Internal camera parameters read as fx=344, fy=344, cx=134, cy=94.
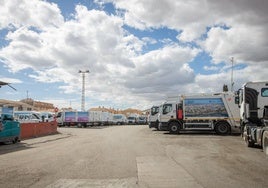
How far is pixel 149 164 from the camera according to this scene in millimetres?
11773

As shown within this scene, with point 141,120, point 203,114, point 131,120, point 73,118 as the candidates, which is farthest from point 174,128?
point 131,120

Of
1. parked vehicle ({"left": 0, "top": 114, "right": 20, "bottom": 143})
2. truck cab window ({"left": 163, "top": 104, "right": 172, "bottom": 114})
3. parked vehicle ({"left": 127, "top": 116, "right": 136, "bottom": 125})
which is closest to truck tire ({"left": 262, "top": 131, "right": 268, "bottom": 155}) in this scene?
parked vehicle ({"left": 0, "top": 114, "right": 20, "bottom": 143})

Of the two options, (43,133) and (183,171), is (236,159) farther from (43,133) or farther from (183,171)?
(43,133)

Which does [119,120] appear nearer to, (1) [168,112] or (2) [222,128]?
(1) [168,112]

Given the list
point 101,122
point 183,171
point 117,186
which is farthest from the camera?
point 101,122

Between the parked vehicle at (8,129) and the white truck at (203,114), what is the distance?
14.0 meters

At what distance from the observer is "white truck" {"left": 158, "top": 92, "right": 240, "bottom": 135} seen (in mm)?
29984

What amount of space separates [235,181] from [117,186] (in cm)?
303

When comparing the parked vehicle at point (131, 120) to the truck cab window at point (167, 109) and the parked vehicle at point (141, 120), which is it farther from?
the truck cab window at point (167, 109)

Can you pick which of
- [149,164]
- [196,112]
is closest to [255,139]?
[149,164]

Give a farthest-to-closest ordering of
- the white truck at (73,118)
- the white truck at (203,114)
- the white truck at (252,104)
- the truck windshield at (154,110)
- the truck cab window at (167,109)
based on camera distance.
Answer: the white truck at (73,118)
the truck windshield at (154,110)
the truck cab window at (167,109)
the white truck at (203,114)
the white truck at (252,104)

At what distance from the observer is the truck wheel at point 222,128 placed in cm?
2973

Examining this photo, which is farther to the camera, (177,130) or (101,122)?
(101,122)

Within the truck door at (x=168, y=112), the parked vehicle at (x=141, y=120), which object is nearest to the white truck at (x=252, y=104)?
the truck door at (x=168, y=112)
